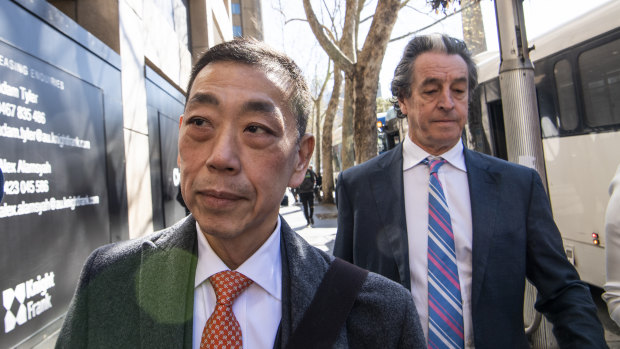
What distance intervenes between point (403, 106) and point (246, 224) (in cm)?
143

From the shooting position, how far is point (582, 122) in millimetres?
5891

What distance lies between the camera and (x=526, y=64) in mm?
3854

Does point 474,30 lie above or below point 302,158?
above

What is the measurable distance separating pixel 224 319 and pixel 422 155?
1.38 metres

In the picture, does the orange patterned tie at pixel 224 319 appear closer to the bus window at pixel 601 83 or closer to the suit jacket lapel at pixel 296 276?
the suit jacket lapel at pixel 296 276

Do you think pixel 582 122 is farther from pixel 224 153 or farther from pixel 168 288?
pixel 168 288

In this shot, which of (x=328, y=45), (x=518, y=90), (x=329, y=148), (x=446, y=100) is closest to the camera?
(x=446, y=100)

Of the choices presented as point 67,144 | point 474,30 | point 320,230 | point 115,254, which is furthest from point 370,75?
point 474,30

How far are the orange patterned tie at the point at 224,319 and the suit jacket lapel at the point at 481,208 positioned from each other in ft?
3.59


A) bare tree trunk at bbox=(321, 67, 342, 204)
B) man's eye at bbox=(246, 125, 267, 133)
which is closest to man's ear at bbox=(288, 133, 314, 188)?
man's eye at bbox=(246, 125, 267, 133)

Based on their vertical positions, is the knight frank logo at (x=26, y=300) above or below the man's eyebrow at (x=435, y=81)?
below

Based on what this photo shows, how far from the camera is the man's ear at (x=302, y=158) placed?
1.57 meters

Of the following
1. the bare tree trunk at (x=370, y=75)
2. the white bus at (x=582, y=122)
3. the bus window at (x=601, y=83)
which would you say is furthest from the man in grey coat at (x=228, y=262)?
the bare tree trunk at (x=370, y=75)

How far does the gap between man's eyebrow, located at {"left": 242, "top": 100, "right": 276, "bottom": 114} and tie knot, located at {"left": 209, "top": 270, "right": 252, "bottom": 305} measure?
1.62ft
